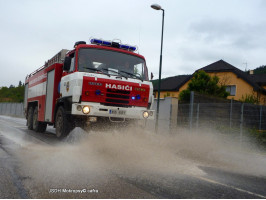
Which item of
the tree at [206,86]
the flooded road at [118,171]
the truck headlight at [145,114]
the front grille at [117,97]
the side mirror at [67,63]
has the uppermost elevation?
the tree at [206,86]

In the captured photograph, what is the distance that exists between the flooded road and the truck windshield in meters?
1.67

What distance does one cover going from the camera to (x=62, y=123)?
853 cm

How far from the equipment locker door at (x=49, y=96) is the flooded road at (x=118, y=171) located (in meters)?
1.49

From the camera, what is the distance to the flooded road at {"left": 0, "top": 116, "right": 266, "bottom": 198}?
13.7 ft

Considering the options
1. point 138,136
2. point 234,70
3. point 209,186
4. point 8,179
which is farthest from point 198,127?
point 234,70

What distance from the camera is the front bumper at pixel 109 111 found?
7719 millimetres

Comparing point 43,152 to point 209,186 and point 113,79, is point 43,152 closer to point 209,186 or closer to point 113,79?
point 113,79

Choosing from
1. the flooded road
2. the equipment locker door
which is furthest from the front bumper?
the equipment locker door

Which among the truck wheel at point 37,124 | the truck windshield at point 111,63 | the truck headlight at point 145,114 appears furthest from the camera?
the truck wheel at point 37,124

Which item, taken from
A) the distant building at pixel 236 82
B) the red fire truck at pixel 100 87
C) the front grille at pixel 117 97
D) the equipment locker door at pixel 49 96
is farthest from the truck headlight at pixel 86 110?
the distant building at pixel 236 82

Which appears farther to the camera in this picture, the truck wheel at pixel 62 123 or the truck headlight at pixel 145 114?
the truck headlight at pixel 145 114

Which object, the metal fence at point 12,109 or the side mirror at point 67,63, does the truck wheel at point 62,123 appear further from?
the metal fence at point 12,109

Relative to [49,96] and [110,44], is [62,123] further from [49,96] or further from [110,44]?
[110,44]

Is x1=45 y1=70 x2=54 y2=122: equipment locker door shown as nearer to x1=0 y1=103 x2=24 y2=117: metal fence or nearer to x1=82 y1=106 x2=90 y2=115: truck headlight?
x1=82 y1=106 x2=90 y2=115: truck headlight
